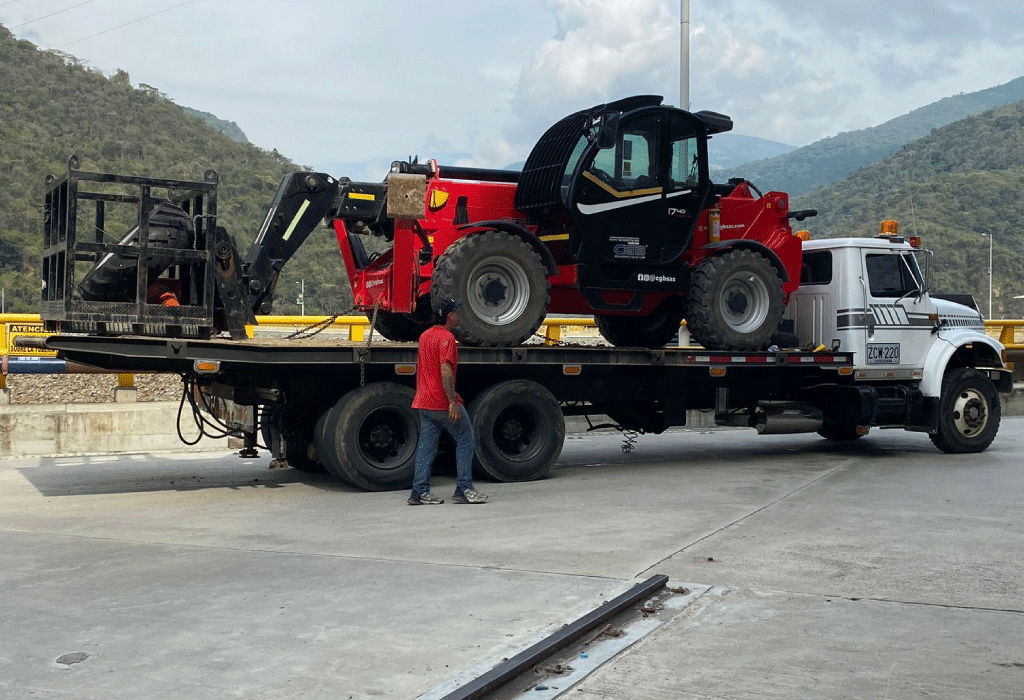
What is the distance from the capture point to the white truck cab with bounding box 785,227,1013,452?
13.6 m

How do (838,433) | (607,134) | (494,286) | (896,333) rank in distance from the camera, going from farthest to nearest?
(838,433), (896,333), (607,134), (494,286)

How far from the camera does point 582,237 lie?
11.6 metres

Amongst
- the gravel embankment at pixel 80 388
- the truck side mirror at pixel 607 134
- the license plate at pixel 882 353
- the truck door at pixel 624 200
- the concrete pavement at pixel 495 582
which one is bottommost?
the concrete pavement at pixel 495 582

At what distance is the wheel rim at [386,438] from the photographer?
1046 cm

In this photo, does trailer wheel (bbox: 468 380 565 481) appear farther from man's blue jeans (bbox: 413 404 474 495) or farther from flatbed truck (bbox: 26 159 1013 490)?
man's blue jeans (bbox: 413 404 474 495)

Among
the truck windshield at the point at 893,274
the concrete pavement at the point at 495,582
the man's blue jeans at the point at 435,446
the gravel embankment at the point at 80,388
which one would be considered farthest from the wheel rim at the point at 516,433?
the gravel embankment at the point at 80,388

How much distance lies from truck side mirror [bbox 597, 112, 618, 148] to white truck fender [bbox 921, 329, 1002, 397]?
542 centimetres

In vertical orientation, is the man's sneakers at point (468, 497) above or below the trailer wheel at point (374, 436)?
below

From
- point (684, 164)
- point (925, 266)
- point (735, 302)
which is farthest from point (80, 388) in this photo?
point (925, 266)

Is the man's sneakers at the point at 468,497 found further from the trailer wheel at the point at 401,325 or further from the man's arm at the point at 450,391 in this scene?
the trailer wheel at the point at 401,325

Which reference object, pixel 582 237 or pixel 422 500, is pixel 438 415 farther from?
pixel 582 237

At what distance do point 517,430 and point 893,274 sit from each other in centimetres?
573

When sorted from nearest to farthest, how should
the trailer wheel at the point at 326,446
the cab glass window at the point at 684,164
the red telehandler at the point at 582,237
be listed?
the trailer wheel at the point at 326,446
the red telehandler at the point at 582,237
the cab glass window at the point at 684,164

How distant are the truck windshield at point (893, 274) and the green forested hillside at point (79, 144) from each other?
40613mm
